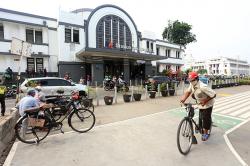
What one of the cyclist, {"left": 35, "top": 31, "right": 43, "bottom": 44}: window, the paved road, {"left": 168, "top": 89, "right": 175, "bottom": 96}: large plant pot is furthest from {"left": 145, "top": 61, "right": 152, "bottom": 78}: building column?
the cyclist

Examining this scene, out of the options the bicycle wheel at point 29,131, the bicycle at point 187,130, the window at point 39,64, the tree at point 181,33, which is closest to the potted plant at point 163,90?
the bicycle at point 187,130

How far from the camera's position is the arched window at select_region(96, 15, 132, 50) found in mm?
25219

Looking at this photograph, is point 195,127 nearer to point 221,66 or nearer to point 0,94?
point 0,94

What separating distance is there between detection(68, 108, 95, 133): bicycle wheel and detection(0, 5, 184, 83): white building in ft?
42.0

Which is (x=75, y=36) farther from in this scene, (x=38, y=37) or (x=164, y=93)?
(x=164, y=93)

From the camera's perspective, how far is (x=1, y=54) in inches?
779

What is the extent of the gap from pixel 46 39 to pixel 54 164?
20.7 m

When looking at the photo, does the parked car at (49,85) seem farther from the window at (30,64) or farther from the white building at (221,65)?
the white building at (221,65)

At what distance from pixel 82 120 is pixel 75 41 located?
1793 cm

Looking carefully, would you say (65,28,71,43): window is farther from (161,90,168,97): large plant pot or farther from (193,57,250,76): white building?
(193,57,250,76): white building

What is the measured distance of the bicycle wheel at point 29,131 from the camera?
19.5 ft

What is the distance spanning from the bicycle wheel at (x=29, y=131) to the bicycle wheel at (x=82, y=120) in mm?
995

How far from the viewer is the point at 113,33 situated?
26375mm

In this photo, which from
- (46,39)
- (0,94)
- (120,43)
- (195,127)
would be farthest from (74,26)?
(195,127)
